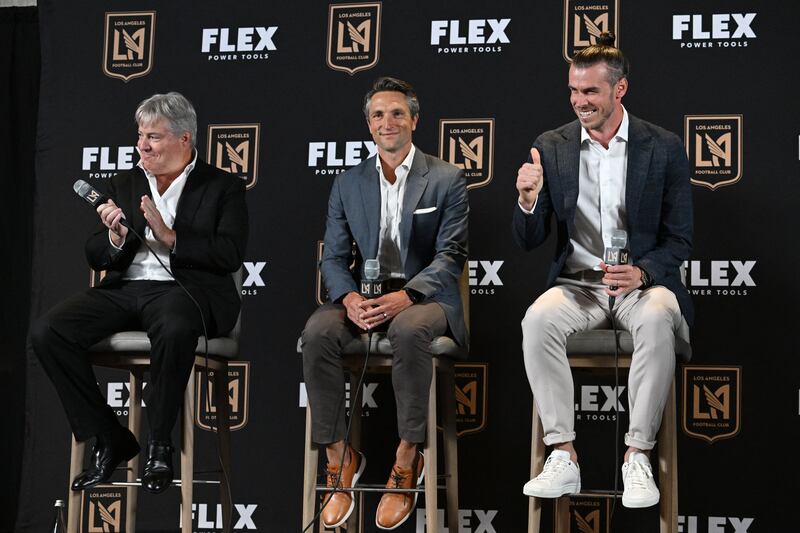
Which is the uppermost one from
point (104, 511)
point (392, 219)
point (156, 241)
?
point (392, 219)

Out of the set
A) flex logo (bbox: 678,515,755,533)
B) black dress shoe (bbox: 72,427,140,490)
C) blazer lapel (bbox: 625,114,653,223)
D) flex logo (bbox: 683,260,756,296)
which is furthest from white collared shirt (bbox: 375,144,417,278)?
flex logo (bbox: 678,515,755,533)

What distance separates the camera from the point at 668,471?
304cm

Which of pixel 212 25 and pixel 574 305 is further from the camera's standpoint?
pixel 212 25

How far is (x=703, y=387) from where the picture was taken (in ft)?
12.8

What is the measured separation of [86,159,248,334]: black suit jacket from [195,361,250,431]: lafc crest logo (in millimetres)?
705

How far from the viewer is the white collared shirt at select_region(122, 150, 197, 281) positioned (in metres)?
3.60

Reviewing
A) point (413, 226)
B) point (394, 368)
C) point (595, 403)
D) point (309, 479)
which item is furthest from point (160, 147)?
point (595, 403)

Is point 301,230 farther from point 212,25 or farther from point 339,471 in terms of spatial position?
point 339,471

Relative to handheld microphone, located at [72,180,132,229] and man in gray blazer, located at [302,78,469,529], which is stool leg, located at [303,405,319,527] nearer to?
man in gray blazer, located at [302,78,469,529]

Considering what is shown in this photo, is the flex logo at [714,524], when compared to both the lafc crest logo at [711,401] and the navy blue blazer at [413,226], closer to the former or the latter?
the lafc crest logo at [711,401]

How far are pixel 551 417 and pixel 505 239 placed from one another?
3.91ft

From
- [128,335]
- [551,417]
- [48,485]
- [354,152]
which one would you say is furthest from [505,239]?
[48,485]

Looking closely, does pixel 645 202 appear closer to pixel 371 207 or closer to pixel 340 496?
pixel 371 207

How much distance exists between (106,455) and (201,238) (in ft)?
2.57
